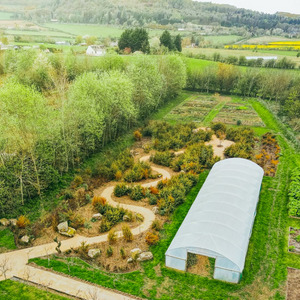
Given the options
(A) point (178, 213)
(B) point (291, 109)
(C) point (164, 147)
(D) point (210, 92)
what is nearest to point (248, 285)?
(A) point (178, 213)

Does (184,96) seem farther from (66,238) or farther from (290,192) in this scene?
(66,238)

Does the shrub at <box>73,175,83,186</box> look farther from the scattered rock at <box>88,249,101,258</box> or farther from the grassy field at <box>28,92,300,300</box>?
the grassy field at <box>28,92,300,300</box>

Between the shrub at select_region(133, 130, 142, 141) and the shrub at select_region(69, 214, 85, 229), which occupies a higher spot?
the shrub at select_region(133, 130, 142, 141)

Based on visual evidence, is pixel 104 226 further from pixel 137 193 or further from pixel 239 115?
pixel 239 115

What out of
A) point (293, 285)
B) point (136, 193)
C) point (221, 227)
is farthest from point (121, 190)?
point (293, 285)

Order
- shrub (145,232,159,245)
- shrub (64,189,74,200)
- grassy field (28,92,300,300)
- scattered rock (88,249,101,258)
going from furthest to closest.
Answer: shrub (64,189,74,200), shrub (145,232,159,245), scattered rock (88,249,101,258), grassy field (28,92,300,300)

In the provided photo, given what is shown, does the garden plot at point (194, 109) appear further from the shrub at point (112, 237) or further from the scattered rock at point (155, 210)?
the shrub at point (112, 237)

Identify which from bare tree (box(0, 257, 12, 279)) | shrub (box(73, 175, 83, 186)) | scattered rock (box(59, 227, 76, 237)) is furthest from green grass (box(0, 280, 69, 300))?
shrub (box(73, 175, 83, 186))
